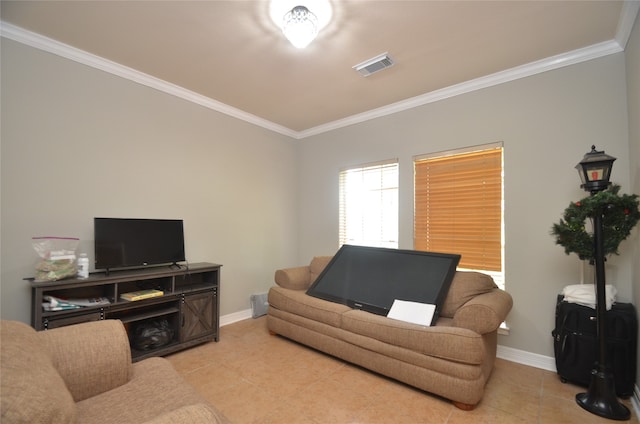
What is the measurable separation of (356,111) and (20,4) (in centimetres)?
322

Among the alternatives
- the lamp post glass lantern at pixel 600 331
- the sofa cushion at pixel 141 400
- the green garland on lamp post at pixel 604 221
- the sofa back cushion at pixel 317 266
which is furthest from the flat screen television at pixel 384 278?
the sofa cushion at pixel 141 400

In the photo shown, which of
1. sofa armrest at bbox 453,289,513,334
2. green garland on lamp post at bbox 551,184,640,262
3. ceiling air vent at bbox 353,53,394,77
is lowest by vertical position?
sofa armrest at bbox 453,289,513,334

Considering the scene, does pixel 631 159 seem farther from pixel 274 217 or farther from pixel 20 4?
pixel 20 4

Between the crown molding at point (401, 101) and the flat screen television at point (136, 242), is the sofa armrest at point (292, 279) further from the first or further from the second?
the crown molding at point (401, 101)

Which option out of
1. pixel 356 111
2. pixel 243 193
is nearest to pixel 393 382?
pixel 243 193

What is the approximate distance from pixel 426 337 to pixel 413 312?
0.32m

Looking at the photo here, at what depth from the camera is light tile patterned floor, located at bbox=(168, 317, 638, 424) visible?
6.33 ft

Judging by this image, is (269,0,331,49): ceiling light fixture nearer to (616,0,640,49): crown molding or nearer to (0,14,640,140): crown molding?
(0,14,640,140): crown molding

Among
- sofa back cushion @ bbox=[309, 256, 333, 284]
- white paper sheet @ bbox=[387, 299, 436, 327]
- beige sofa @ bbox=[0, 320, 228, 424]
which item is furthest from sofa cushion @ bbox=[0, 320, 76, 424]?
sofa back cushion @ bbox=[309, 256, 333, 284]

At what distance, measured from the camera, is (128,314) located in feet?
8.95

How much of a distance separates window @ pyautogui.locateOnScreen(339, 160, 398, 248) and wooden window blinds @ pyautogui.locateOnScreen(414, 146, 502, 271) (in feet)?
1.13

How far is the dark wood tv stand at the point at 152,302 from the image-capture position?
7.26ft

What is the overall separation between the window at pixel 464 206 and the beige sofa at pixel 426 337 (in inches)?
19.4

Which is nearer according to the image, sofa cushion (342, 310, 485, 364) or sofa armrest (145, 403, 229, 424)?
sofa armrest (145, 403, 229, 424)
